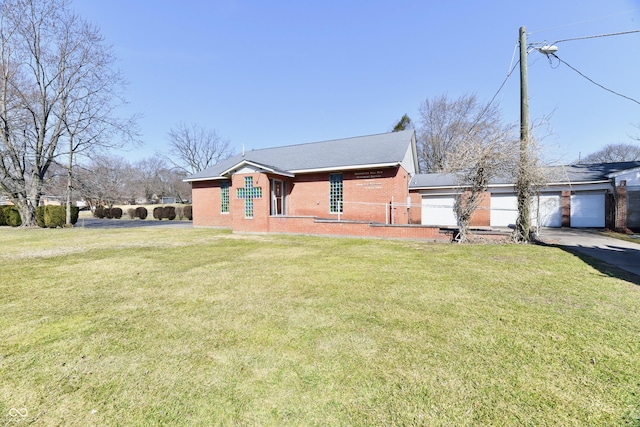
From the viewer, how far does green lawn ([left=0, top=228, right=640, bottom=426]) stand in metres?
2.10

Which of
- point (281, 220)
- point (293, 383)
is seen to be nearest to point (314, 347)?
point (293, 383)

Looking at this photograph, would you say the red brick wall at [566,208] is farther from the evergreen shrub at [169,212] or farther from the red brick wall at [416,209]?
the evergreen shrub at [169,212]

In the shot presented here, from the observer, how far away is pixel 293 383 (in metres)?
2.40

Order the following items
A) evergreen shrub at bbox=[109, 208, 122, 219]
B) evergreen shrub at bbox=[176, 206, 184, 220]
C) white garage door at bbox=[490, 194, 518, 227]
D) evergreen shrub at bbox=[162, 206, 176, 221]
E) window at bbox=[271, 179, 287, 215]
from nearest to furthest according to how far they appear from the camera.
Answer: window at bbox=[271, 179, 287, 215] → white garage door at bbox=[490, 194, 518, 227] → evergreen shrub at bbox=[162, 206, 176, 221] → evergreen shrub at bbox=[176, 206, 184, 220] → evergreen shrub at bbox=[109, 208, 122, 219]

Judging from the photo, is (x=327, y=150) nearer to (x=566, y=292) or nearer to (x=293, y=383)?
(x=566, y=292)

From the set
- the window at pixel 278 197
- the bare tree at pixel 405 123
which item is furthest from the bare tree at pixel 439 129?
the window at pixel 278 197

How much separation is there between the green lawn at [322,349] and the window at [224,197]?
13425 mm

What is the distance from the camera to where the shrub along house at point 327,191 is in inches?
545

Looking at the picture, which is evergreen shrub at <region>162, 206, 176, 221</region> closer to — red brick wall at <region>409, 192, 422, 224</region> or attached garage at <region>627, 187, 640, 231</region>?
red brick wall at <region>409, 192, 422, 224</region>

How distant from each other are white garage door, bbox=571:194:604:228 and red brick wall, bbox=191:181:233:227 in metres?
21.8

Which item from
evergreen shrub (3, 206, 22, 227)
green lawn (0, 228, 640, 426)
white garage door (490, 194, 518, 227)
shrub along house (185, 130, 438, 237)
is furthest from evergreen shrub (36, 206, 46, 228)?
white garage door (490, 194, 518, 227)

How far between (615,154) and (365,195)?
52638 mm

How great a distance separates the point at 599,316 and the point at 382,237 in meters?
8.40

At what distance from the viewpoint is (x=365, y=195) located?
50.7 ft
